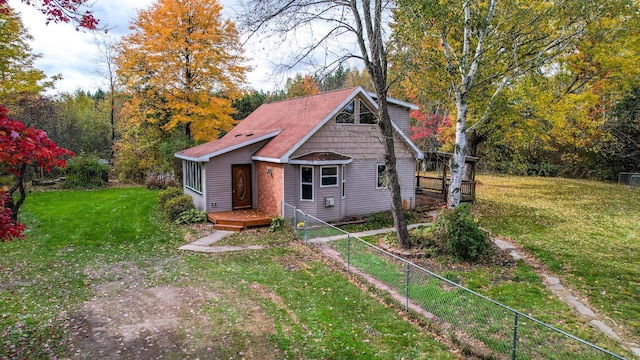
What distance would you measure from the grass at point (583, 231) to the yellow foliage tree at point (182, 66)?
55.1ft

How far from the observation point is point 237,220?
48.1ft

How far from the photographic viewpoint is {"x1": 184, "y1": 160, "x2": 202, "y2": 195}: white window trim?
55.3 ft

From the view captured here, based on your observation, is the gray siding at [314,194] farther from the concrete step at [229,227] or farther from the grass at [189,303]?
the concrete step at [229,227]

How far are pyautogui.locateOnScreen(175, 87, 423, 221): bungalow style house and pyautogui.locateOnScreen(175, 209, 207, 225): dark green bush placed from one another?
45cm

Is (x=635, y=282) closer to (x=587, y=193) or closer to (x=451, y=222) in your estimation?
(x=451, y=222)

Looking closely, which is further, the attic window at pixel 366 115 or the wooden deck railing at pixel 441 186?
the wooden deck railing at pixel 441 186

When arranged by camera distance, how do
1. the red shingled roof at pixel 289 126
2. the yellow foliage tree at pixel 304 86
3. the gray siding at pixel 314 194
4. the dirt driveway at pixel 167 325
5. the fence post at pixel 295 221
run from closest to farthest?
the dirt driveway at pixel 167 325 < the yellow foliage tree at pixel 304 86 < the fence post at pixel 295 221 < the gray siding at pixel 314 194 < the red shingled roof at pixel 289 126

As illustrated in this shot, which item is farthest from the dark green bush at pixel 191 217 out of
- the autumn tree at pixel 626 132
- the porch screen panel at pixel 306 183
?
the autumn tree at pixel 626 132

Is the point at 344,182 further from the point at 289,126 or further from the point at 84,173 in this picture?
the point at 84,173

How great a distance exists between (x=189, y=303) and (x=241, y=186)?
9060 millimetres

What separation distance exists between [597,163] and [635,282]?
88.7 ft

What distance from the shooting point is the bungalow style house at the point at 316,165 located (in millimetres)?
15062

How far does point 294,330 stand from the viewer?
6.84 meters

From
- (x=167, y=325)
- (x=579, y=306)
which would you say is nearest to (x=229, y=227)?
(x=167, y=325)
